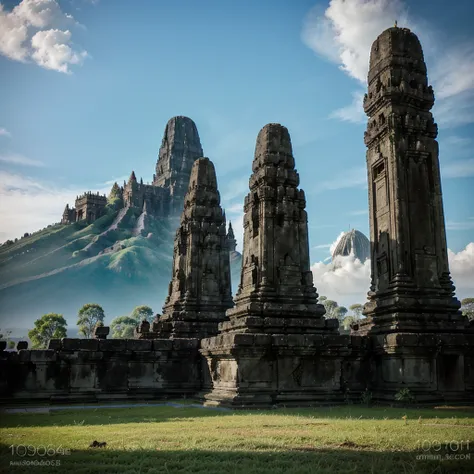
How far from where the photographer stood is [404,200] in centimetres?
1517

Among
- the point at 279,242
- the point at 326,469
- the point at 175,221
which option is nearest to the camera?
the point at 326,469

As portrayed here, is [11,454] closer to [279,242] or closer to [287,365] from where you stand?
[287,365]

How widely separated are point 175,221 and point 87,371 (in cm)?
16480

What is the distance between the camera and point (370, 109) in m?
17.2

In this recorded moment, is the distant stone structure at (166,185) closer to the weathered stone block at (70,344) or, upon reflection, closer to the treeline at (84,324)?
the treeline at (84,324)

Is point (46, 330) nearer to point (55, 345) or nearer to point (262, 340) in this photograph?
point (55, 345)

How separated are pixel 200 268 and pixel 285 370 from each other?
8.92 metres

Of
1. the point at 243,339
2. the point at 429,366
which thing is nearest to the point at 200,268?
the point at 243,339

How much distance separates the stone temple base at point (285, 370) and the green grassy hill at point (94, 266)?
154674 mm

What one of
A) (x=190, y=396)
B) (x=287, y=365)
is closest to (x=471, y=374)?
(x=287, y=365)

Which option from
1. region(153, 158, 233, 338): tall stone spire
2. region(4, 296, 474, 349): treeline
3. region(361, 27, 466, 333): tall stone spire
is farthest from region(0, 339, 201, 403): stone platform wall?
region(4, 296, 474, 349): treeline

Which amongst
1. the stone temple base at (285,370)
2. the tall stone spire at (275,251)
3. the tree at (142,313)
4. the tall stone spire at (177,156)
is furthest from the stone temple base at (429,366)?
the tall stone spire at (177,156)

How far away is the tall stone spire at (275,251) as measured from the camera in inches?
572

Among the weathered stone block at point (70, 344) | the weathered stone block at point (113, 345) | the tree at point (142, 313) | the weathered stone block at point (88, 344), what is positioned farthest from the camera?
the tree at point (142, 313)
